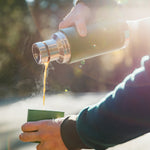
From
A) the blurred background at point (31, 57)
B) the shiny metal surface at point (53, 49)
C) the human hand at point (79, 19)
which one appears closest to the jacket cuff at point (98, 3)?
the human hand at point (79, 19)

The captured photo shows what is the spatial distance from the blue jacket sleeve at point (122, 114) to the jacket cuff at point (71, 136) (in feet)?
0.21

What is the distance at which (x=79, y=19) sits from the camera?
1117 millimetres

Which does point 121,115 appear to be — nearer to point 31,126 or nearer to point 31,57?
point 31,126

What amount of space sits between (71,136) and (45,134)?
110 millimetres

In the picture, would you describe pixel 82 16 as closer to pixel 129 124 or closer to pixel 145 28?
pixel 145 28

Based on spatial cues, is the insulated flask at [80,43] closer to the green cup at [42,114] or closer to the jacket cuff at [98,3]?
the jacket cuff at [98,3]

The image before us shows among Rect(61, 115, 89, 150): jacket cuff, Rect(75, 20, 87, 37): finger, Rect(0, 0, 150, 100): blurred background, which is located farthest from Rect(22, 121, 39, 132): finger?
Rect(0, 0, 150, 100): blurred background

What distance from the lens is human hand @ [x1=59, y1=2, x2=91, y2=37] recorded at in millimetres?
1111

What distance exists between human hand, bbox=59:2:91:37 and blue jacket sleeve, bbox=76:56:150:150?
1.17ft

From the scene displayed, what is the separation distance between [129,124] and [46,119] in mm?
372

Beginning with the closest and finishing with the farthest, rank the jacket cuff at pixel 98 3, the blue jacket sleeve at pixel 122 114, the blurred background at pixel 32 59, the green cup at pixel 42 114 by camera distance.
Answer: the blue jacket sleeve at pixel 122 114 → the green cup at pixel 42 114 → the jacket cuff at pixel 98 3 → the blurred background at pixel 32 59

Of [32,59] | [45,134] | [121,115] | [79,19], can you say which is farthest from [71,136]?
[32,59]

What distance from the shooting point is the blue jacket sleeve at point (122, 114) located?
820mm

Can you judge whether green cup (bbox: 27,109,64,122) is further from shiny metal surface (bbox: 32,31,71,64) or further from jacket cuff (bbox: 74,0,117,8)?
jacket cuff (bbox: 74,0,117,8)
